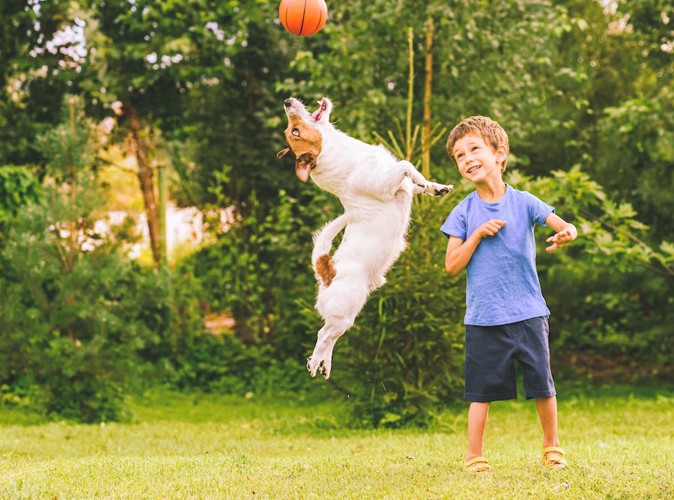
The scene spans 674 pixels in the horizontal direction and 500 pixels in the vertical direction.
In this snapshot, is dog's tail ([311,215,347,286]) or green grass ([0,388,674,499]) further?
green grass ([0,388,674,499])

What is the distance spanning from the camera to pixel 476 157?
353 centimetres

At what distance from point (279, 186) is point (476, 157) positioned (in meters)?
7.53

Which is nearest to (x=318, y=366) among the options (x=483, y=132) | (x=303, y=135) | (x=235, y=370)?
(x=303, y=135)

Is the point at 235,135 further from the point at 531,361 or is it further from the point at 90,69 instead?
the point at 531,361

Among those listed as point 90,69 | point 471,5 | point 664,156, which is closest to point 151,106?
point 90,69

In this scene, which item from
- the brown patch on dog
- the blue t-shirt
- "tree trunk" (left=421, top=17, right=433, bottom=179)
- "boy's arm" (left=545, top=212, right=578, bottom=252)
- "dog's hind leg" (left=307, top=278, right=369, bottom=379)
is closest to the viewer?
"dog's hind leg" (left=307, top=278, right=369, bottom=379)

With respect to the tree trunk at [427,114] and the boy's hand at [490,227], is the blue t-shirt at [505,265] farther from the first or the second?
the tree trunk at [427,114]

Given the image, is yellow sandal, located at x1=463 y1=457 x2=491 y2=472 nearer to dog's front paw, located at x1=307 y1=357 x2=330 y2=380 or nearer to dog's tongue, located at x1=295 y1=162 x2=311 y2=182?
dog's front paw, located at x1=307 y1=357 x2=330 y2=380

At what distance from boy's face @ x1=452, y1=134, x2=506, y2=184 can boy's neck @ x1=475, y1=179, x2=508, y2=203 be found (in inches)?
3.2

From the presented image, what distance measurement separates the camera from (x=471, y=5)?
7781 mm

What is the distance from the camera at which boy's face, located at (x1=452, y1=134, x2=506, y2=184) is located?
3.53m

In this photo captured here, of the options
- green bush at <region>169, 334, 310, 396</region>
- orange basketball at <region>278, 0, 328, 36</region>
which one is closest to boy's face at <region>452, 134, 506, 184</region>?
orange basketball at <region>278, 0, 328, 36</region>

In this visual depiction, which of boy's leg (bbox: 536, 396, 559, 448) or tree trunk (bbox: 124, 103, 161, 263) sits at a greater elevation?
tree trunk (bbox: 124, 103, 161, 263)

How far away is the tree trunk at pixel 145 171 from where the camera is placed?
10.7 meters
